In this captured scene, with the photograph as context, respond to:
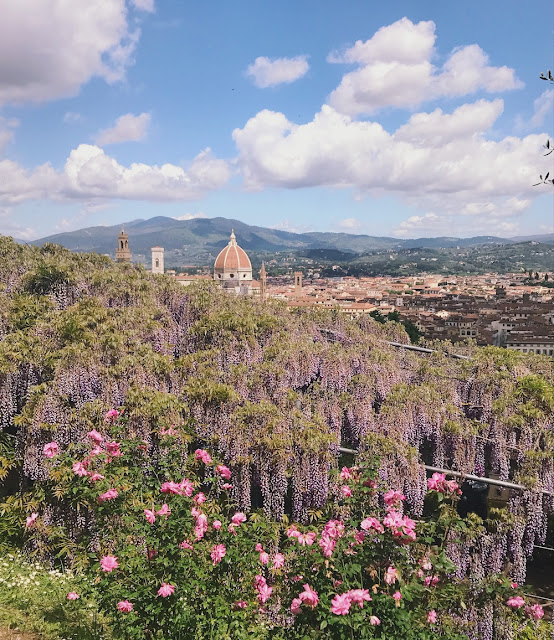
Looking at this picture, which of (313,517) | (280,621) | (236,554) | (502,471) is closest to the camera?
(236,554)

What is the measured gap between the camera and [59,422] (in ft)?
33.4

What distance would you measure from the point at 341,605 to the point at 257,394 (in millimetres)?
8003

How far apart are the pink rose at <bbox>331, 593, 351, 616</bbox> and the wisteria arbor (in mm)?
3036

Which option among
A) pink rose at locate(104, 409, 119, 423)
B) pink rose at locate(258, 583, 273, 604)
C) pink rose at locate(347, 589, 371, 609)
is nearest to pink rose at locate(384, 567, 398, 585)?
pink rose at locate(347, 589, 371, 609)

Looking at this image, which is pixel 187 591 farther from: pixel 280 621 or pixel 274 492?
pixel 274 492

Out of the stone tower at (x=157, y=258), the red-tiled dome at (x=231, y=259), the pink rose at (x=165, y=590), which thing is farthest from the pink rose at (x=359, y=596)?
the stone tower at (x=157, y=258)

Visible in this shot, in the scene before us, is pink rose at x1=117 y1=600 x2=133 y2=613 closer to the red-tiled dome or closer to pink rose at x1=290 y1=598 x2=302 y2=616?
pink rose at x1=290 y1=598 x2=302 y2=616

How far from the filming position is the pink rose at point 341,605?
14.5ft

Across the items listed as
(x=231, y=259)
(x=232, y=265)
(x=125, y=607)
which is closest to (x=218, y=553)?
(x=125, y=607)

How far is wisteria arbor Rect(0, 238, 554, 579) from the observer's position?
1027 centimetres

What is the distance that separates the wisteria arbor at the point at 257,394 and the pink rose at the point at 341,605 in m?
3.04

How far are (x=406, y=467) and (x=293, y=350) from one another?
4729 mm

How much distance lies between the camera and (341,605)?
14.6 feet

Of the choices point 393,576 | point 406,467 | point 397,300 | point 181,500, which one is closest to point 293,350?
point 406,467
